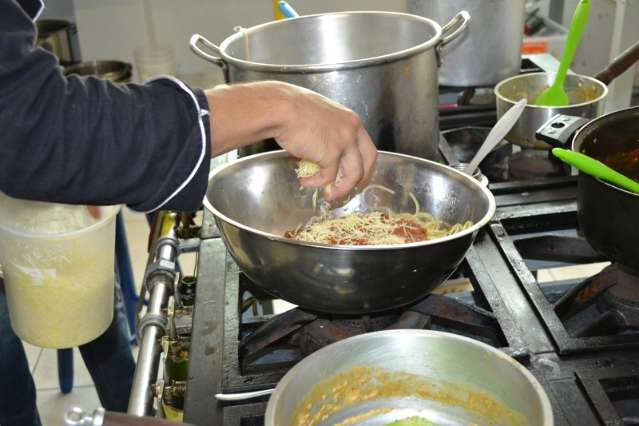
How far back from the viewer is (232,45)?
117cm

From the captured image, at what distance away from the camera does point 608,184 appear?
83 centimetres

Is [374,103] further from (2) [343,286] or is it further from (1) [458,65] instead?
(1) [458,65]

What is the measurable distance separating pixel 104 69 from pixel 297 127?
198 cm

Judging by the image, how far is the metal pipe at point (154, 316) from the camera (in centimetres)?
77

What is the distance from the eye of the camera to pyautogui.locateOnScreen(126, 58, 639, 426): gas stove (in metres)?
0.76

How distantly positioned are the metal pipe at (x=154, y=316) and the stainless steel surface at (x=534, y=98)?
59 cm

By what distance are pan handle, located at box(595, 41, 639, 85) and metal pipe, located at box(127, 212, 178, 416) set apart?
836 millimetres

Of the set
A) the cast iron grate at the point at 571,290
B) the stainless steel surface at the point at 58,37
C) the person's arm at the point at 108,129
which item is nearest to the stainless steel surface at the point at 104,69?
the stainless steel surface at the point at 58,37

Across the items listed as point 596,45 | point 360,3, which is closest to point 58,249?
point 596,45

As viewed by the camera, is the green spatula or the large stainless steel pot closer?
the large stainless steel pot

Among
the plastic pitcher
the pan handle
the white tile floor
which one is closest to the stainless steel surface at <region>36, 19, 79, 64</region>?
the white tile floor

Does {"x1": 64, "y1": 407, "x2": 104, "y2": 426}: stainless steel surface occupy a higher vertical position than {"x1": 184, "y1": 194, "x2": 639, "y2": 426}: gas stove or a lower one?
higher

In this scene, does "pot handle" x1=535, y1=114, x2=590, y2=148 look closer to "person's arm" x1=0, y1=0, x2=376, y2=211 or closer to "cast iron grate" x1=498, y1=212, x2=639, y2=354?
"cast iron grate" x1=498, y1=212, x2=639, y2=354

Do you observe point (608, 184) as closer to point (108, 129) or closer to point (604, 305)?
point (604, 305)
